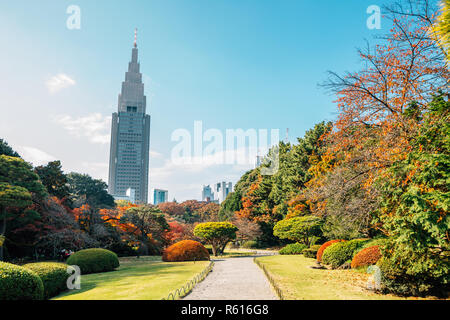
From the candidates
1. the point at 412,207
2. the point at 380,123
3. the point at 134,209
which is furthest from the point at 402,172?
the point at 134,209

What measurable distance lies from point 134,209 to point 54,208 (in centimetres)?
938

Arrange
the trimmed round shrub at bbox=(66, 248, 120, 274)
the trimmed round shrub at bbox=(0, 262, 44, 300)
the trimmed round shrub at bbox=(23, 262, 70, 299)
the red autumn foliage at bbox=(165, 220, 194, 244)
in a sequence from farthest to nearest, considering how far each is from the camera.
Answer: the red autumn foliage at bbox=(165, 220, 194, 244) → the trimmed round shrub at bbox=(66, 248, 120, 274) → the trimmed round shrub at bbox=(23, 262, 70, 299) → the trimmed round shrub at bbox=(0, 262, 44, 300)

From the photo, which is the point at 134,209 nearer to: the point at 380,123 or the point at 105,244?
the point at 105,244

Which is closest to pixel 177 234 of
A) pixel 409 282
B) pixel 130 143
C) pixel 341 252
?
pixel 341 252

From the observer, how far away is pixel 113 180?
506 ft

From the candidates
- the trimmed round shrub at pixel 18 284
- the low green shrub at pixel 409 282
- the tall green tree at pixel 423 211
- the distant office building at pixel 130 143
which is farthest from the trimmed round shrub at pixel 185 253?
the distant office building at pixel 130 143

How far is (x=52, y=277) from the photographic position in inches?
422

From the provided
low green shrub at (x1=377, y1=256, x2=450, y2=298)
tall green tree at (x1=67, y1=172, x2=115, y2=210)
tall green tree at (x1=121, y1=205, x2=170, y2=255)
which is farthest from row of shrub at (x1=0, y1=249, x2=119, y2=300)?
tall green tree at (x1=67, y1=172, x2=115, y2=210)

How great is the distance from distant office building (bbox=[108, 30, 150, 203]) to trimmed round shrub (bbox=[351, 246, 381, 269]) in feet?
489

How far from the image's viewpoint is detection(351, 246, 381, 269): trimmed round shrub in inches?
499

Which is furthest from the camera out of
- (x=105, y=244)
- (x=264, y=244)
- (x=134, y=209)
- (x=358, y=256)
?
(x=264, y=244)

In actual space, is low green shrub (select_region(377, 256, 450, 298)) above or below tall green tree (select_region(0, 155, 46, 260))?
below

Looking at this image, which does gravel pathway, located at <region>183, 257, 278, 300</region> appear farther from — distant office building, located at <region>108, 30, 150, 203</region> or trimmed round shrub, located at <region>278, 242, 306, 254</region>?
distant office building, located at <region>108, 30, 150, 203</region>

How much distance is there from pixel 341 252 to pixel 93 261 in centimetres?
1359
